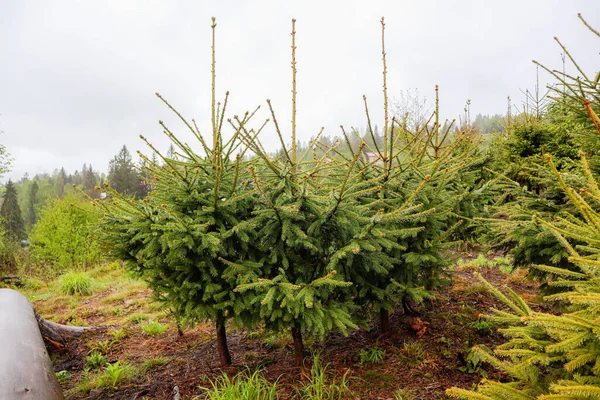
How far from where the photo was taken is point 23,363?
108 inches

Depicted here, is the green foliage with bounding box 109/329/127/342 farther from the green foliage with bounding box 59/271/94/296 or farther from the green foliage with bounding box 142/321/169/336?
the green foliage with bounding box 59/271/94/296

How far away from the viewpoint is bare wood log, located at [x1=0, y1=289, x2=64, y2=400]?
243cm

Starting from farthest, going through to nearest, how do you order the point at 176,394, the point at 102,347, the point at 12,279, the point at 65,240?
1. the point at 65,240
2. the point at 12,279
3. the point at 102,347
4. the point at 176,394

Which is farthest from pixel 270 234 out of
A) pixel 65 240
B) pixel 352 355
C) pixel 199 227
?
pixel 65 240

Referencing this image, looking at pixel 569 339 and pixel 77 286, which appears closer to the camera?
pixel 569 339

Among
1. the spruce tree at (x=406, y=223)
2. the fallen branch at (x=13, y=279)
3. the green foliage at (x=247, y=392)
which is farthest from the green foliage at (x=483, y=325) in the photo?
the fallen branch at (x=13, y=279)

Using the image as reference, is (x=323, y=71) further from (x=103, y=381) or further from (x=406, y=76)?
(x=406, y=76)

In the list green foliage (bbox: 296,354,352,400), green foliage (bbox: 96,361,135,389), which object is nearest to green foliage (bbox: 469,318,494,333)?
green foliage (bbox: 296,354,352,400)

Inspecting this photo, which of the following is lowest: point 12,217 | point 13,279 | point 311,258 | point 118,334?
point 13,279

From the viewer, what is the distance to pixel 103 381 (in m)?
3.50

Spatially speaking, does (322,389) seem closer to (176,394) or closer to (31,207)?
(176,394)

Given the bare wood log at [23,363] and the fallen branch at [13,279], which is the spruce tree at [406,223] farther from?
the fallen branch at [13,279]

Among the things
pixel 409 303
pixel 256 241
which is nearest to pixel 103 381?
pixel 256 241

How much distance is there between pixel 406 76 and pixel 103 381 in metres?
12.8
